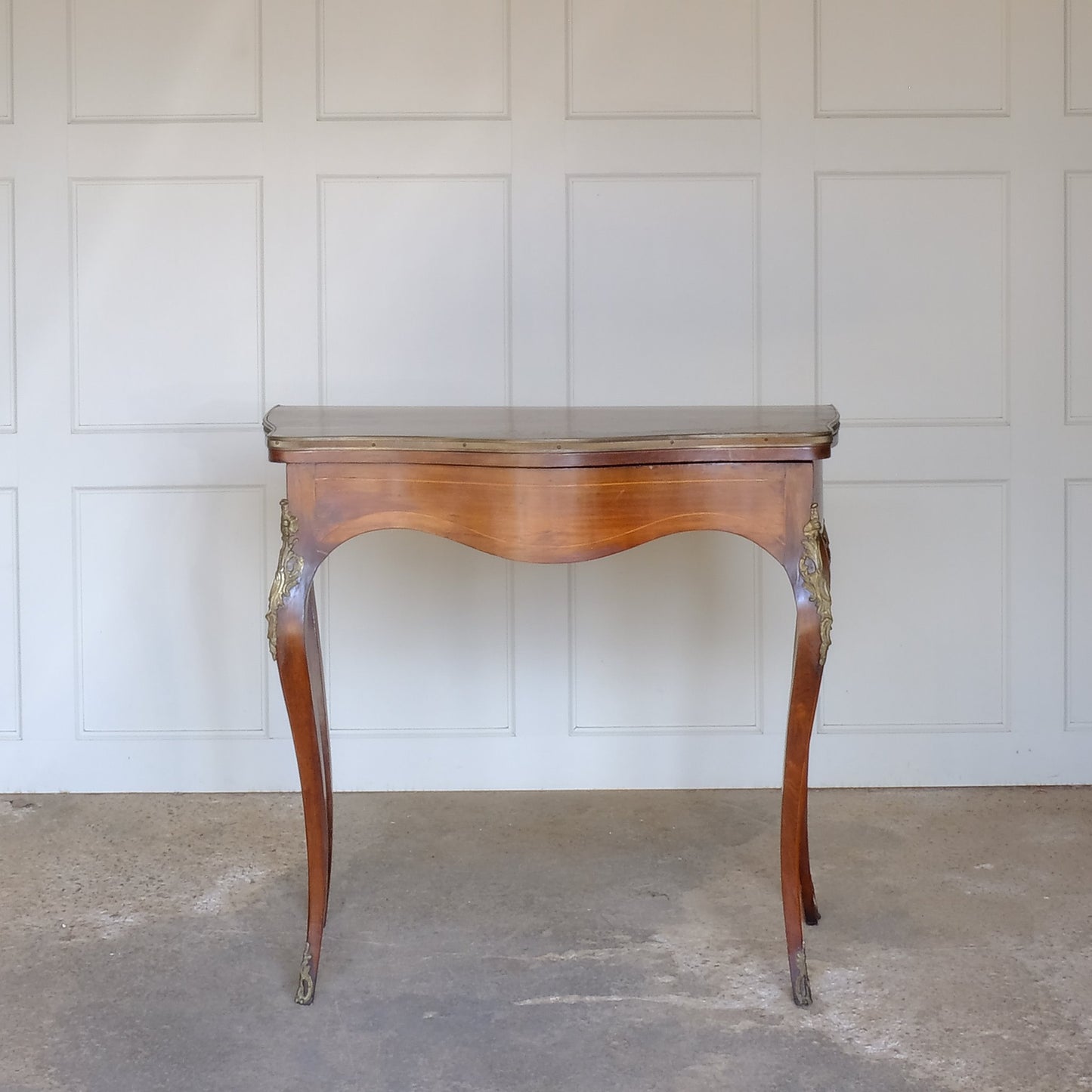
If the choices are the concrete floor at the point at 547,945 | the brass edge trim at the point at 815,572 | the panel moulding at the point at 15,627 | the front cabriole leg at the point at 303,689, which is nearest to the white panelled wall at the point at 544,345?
the panel moulding at the point at 15,627

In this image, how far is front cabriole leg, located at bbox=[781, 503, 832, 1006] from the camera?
194cm

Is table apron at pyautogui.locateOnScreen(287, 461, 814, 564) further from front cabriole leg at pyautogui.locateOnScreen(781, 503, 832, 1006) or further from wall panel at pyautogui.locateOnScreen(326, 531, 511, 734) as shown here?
wall panel at pyautogui.locateOnScreen(326, 531, 511, 734)

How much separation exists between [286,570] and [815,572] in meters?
0.85

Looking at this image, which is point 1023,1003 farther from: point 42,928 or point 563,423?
point 42,928

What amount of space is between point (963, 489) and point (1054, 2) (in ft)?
4.02

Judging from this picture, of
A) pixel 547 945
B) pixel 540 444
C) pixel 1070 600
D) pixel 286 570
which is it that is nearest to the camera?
pixel 540 444

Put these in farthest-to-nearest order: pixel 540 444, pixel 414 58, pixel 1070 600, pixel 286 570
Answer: pixel 1070 600 → pixel 414 58 → pixel 286 570 → pixel 540 444

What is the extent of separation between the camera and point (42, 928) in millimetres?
2326

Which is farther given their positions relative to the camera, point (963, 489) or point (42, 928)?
point (963, 489)

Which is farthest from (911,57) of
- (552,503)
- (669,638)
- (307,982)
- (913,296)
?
(307,982)

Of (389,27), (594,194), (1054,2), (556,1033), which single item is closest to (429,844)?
(556,1033)

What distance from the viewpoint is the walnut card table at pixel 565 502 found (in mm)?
1904

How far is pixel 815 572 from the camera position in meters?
1.94

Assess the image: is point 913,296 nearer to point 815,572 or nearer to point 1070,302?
point 1070,302
